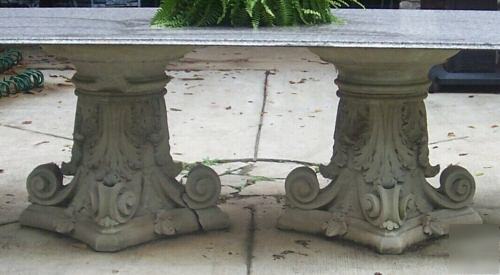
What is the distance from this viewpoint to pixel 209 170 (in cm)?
407

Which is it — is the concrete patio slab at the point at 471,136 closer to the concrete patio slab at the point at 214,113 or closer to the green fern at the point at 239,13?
the concrete patio slab at the point at 214,113

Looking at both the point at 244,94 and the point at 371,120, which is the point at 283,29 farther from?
the point at 244,94

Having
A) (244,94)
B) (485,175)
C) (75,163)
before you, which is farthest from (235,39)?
(244,94)

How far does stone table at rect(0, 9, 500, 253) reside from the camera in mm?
3777

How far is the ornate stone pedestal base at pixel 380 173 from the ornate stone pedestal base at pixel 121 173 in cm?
Result: 45

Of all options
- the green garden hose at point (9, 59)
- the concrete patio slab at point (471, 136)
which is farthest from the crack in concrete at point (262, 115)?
the green garden hose at point (9, 59)

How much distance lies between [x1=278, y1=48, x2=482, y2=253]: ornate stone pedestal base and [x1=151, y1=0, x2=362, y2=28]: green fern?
0.20 m

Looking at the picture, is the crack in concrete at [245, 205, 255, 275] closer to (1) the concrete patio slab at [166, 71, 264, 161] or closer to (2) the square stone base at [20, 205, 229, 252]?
(2) the square stone base at [20, 205, 229, 252]

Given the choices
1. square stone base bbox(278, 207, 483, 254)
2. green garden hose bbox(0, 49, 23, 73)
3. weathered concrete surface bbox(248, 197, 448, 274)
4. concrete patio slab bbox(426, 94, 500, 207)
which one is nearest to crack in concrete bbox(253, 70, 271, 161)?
concrete patio slab bbox(426, 94, 500, 207)

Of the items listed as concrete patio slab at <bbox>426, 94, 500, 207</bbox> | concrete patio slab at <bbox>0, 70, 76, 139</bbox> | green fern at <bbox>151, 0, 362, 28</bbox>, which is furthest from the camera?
concrete patio slab at <bbox>0, 70, 76, 139</bbox>

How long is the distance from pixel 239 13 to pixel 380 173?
91cm

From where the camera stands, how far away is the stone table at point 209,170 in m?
3.78

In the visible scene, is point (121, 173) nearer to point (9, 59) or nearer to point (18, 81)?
point (18, 81)

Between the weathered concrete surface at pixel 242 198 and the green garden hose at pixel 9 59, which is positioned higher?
the green garden hose at pixel 9 59
